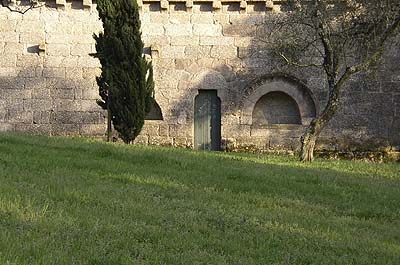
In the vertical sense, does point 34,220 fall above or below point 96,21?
below

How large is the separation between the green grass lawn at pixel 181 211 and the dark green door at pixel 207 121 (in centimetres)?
515

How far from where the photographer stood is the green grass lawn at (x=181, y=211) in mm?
4574

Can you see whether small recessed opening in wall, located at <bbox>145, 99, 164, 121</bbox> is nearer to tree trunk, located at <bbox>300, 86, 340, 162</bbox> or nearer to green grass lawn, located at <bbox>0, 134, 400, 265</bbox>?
tree trunk, located at <bbox>300, 86, 340, 162</bbox>

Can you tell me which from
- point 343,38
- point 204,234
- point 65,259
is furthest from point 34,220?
point 343,38

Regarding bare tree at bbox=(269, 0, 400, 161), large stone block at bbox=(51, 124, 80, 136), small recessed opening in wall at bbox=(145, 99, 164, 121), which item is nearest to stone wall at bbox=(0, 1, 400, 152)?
large stone block at bbox=(51, 124, 80, 136)

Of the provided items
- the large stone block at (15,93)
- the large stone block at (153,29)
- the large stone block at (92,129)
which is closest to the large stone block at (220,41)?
the large stone block at (153,29)

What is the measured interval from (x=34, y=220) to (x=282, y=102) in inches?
447

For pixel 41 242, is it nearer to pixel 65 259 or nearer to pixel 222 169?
pixel 65 259

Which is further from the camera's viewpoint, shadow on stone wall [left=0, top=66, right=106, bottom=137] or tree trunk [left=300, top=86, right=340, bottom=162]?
shadow on stone wall [left=0, top=66, right=106, bottom=137]

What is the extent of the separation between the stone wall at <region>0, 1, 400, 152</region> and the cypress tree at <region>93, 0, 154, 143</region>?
2238 millimetres

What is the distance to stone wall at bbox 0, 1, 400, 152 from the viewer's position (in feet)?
49.8

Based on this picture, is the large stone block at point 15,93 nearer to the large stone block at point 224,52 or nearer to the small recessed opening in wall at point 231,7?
the large stone block at point 224,52

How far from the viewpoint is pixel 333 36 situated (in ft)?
42.1

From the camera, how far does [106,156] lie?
384 inches
